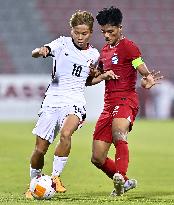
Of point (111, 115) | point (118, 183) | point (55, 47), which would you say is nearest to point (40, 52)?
point (55, 47)

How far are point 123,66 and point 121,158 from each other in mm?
1056

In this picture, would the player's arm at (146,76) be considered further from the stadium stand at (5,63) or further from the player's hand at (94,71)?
the stadium stand at (5,63)

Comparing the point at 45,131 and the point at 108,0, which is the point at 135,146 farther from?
the point at 108,0

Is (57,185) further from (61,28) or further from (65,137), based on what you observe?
(61,28)

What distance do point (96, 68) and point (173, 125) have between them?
50.1 feet

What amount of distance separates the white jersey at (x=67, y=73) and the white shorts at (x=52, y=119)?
0.23 ft

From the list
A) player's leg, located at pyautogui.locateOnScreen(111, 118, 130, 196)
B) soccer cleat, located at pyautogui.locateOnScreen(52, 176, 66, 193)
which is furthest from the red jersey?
soccer cleat, located at pyautogui.locateOnScreen(52, 176, 66, 193)

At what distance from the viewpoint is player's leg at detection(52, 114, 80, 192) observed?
8641mm

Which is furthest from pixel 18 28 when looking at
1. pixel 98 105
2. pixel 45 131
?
pixel 45 131

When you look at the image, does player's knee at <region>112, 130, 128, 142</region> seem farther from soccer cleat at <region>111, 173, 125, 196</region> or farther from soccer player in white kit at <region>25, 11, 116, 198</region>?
soccer cleat at <region>111, 173, 125, 196</region>

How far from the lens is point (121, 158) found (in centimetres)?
853

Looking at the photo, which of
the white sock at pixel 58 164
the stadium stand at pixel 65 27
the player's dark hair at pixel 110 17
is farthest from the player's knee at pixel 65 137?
the stadium stand at pixel 65 27

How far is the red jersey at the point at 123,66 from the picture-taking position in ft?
29.2

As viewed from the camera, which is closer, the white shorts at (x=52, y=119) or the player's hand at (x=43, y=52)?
the player's hand at (x=43, y=52)
